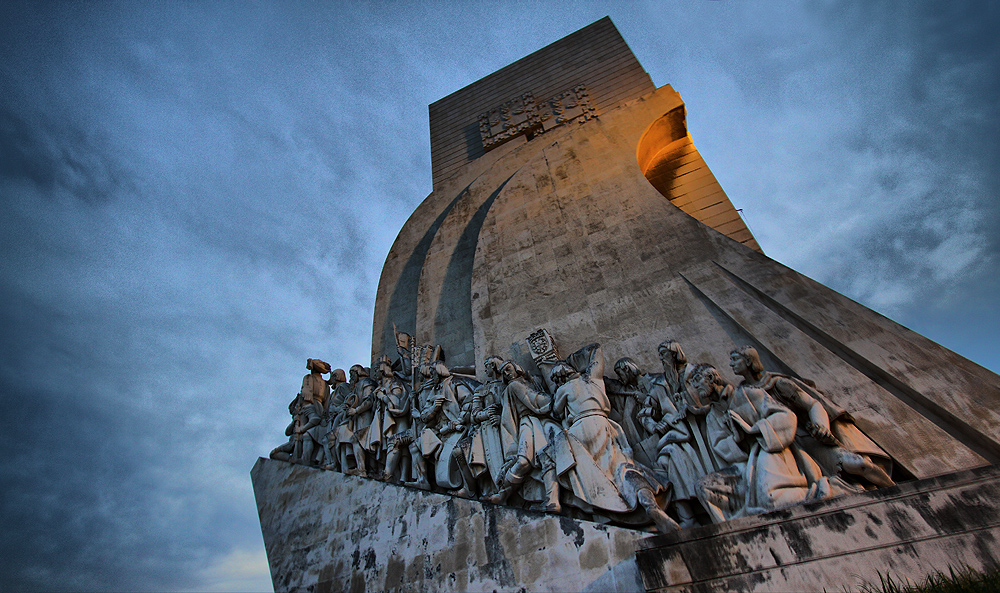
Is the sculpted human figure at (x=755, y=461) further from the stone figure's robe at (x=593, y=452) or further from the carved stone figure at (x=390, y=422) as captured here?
the carved stone figure at (x=390, y=422)

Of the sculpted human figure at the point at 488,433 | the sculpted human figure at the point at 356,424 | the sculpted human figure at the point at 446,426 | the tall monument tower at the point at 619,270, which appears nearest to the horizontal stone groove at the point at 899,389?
the tall monument tower at the point at 619,270

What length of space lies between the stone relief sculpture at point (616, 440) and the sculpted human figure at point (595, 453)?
1cm

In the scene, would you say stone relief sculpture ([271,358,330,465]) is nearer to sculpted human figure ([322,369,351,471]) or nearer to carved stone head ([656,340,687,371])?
sculpted human figure ([322,369,351,471])

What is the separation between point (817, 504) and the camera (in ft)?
11.9

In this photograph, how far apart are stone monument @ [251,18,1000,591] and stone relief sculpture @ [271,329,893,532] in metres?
0.02

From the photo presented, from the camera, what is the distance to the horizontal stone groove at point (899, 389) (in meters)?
4.34

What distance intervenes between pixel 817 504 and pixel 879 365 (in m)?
2.16

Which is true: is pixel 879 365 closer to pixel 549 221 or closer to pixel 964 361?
pixel 964 361

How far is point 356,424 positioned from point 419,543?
2.42m

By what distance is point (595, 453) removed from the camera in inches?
190

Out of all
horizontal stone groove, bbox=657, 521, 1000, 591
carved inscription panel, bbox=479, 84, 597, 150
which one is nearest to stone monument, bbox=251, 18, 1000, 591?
horizontal stone groove, bbox=657, 521, 1000, 591

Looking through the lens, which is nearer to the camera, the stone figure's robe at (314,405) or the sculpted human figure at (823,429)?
the sculpted human figure at (823,429)

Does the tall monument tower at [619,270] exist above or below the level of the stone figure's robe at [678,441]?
above

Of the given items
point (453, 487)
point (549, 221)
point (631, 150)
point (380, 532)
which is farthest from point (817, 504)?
point (631, 150)
